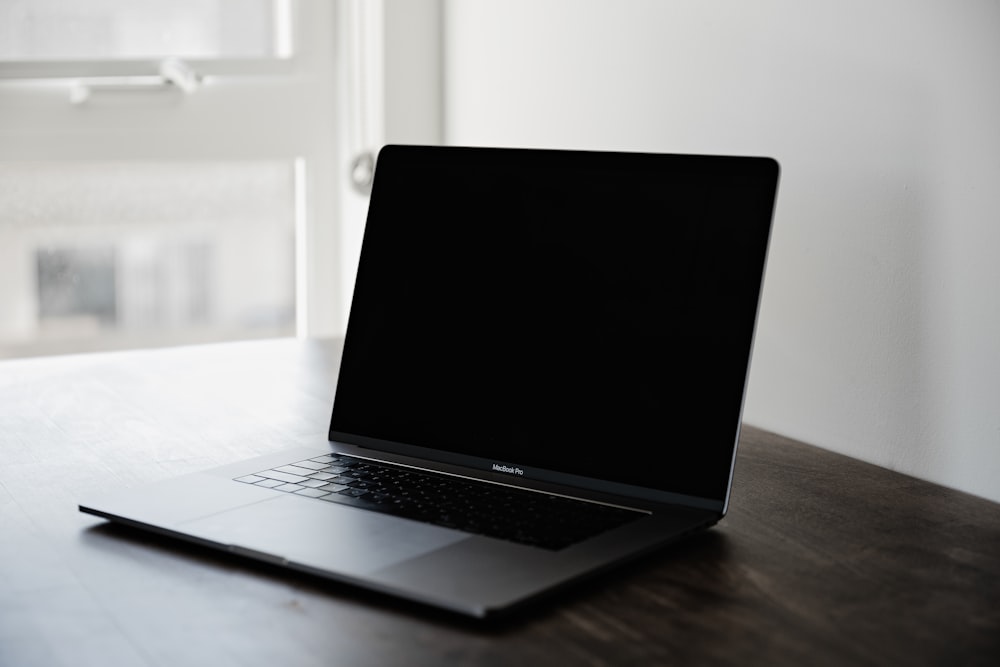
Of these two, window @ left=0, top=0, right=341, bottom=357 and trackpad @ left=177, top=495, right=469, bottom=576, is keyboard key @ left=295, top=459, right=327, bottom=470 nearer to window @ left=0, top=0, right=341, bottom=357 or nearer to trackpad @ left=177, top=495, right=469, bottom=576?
trackpad @ left=177, top=495, right=469, bottom=576

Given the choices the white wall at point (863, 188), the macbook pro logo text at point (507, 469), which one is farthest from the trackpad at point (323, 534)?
the white wall at point (863, 188)

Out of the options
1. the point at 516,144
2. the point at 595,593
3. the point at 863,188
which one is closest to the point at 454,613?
the point at 595,593

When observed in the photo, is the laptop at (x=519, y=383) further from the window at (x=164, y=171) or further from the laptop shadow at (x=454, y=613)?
the window at (x=164, y=171)

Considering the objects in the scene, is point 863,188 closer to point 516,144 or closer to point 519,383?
point 519,383

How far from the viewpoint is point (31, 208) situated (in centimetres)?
152

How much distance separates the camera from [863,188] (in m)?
0.85

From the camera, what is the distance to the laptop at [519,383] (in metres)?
0.63

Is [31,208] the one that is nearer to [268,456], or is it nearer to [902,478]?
[268,456]

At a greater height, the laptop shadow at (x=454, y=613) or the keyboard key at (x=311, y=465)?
the keyboard key at (x=311, y=465)

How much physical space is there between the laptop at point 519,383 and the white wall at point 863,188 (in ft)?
0.56

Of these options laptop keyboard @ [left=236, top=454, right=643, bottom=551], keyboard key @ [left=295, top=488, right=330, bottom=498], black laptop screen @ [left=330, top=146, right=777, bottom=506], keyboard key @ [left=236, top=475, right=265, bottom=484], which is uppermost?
black laptop screen @ [left=330, top=146, right=777, bottom=506]

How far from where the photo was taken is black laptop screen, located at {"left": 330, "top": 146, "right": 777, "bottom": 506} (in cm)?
70

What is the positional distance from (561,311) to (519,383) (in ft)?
0.19

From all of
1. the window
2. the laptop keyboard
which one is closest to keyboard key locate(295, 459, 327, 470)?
the laptop keyboard
